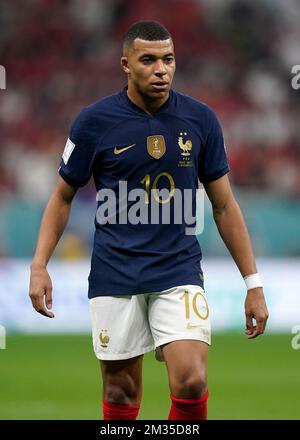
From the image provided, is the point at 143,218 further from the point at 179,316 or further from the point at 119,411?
the point at 119,411

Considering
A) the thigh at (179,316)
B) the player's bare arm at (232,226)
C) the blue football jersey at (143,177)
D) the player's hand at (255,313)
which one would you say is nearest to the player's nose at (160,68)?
the blue football jersey at (143,177)

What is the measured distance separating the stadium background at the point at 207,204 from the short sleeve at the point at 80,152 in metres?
2.55

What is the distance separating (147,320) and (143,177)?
2.40ft

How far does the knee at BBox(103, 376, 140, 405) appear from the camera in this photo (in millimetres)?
5352

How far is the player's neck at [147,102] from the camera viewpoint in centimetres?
533

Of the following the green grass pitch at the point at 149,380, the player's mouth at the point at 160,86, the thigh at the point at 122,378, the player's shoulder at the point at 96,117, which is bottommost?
the green grass pitch at the point at 149,380

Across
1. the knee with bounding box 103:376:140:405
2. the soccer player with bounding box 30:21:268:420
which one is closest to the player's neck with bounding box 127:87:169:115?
the soccer player with bounding box 30:21:268:420

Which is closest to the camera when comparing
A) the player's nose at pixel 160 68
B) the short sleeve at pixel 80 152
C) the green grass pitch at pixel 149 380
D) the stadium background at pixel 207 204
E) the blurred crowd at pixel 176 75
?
the player's nose at pixel 160 68

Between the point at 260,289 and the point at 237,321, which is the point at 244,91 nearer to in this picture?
the point at 237,321

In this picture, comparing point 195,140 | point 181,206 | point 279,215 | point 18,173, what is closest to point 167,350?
point 181,206

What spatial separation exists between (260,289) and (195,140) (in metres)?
0.83

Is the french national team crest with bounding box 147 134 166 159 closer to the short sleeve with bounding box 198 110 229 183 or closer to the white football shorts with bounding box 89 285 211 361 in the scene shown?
the short sleeve with bounding box 198 110 229 183

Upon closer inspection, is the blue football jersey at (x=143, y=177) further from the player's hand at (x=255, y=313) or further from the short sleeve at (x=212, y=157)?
the player's hand at (x=255, y=313)

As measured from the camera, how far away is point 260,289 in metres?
5.28
